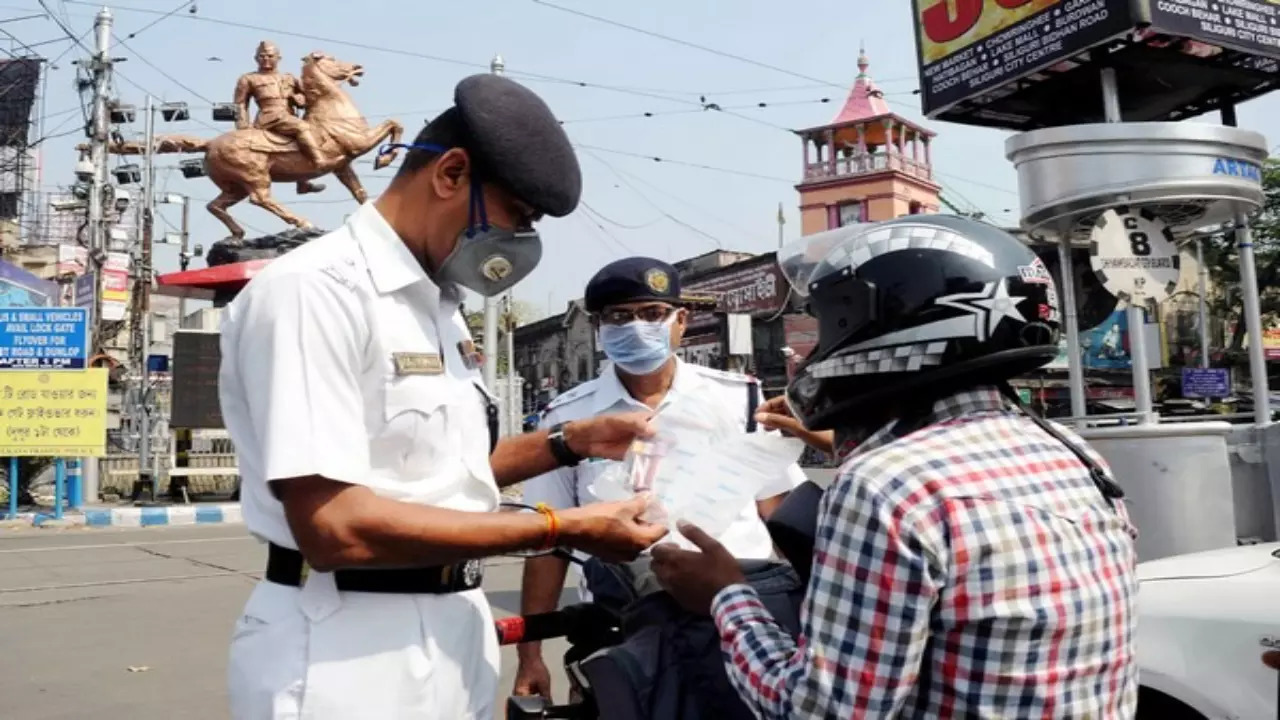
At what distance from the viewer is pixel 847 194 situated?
128 ft

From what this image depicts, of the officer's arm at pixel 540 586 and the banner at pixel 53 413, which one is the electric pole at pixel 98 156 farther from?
the officer's arm at pixel 540 586

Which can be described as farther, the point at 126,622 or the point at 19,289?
the point at 19,289

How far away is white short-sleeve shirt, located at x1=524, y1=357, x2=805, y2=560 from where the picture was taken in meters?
2.68

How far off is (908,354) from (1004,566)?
316 millimetres

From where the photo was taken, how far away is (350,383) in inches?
58.7

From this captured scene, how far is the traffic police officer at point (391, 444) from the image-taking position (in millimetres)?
1439

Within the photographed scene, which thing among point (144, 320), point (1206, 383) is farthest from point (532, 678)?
point (1206, 383)

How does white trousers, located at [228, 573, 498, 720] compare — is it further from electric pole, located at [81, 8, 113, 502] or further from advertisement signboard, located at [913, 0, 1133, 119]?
electric pole, located at [81, 8, 113, 502]

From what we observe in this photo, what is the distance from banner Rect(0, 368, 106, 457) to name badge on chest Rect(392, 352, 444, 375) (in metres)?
13.5

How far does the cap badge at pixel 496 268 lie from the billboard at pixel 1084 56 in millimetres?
6363

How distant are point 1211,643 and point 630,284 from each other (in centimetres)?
182

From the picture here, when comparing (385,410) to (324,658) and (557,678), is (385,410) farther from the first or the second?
(557,678)

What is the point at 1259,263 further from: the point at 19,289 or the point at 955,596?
the point at 19,289

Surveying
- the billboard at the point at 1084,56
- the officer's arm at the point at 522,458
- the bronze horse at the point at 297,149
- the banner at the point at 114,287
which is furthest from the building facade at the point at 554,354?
the officer's arm at the point at 522,458
